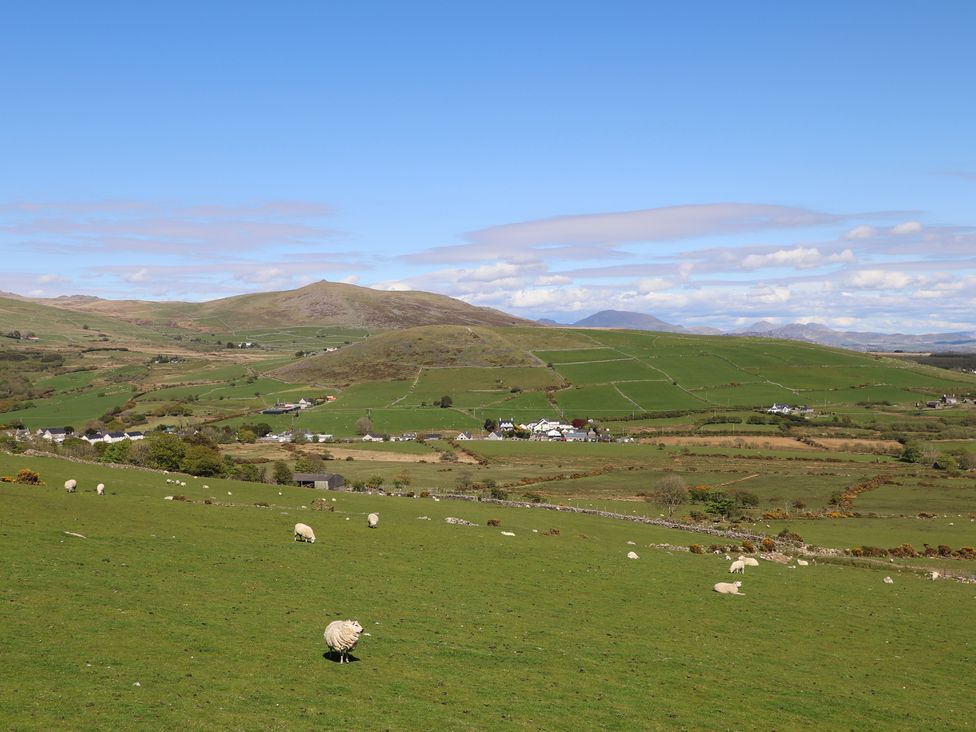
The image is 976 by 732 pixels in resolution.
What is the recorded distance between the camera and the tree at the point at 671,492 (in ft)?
270

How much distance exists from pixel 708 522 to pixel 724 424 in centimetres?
8100

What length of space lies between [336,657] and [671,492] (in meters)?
66.7

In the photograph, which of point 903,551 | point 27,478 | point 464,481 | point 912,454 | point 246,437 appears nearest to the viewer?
point 27,478

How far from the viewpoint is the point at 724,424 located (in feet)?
480

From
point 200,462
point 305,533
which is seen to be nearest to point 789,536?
point 305,533

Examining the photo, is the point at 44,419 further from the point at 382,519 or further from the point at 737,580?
the point at 737,580

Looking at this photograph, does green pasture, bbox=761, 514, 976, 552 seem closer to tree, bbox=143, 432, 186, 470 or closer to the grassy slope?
the grassy slope

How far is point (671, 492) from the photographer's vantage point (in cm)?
8269

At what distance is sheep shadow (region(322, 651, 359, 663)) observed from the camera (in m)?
20.8

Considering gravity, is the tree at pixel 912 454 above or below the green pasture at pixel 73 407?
below

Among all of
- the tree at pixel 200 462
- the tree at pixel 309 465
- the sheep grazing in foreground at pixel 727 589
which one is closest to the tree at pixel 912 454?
the tree at pixel 309 465

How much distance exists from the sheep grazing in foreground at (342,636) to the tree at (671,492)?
64841mm

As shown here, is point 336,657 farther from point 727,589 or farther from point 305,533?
point 727,589

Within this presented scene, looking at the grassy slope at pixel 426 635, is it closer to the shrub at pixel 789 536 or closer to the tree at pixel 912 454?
the shrub at pixel 789 536
